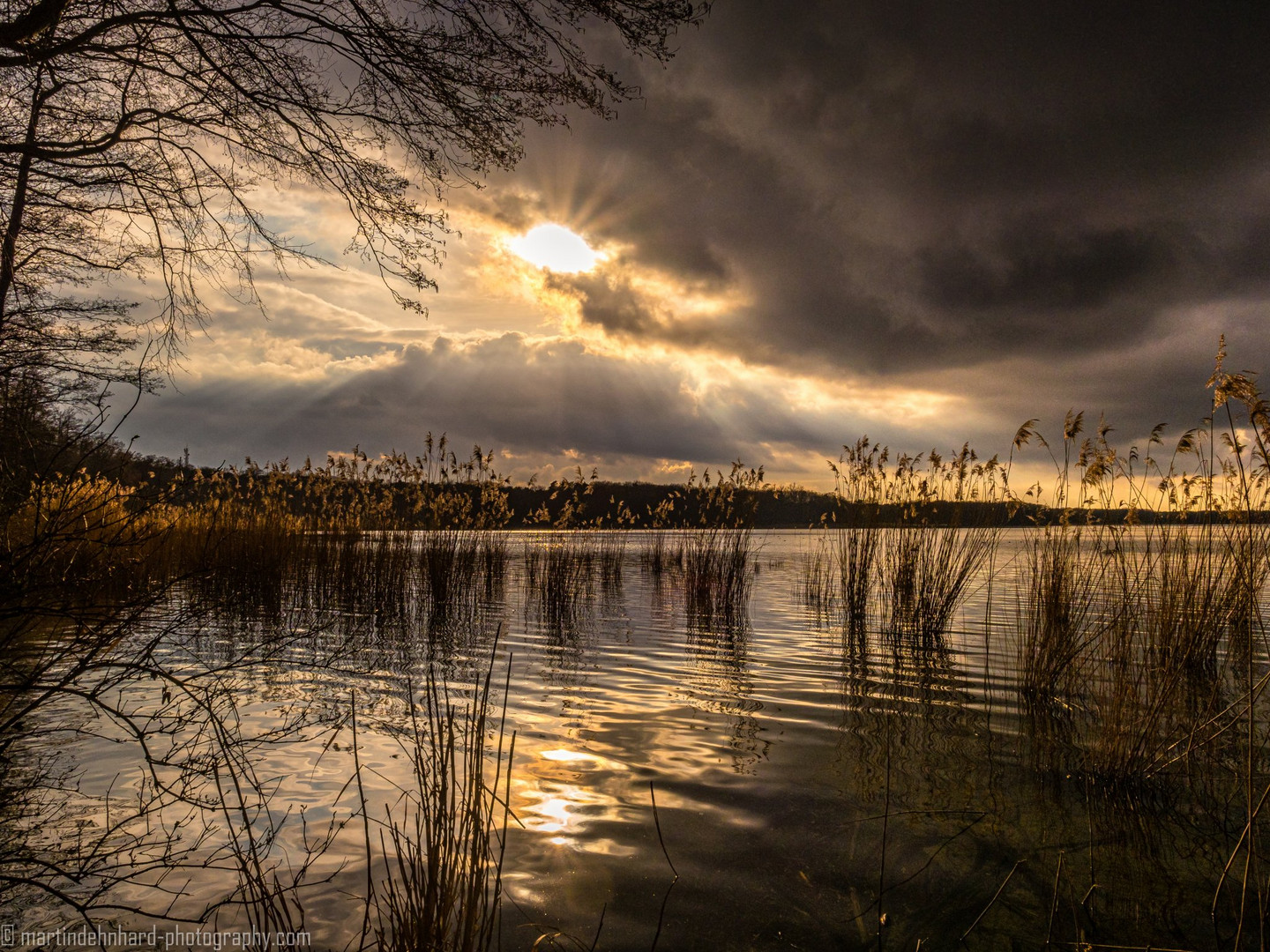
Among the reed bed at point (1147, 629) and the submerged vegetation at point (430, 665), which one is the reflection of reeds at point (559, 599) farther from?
the reed bed at point (1147, 629)

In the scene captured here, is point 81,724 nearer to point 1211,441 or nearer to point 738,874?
point 738,874

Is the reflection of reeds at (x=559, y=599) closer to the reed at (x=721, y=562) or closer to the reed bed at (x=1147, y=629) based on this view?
the reed at (x=721, y=562)

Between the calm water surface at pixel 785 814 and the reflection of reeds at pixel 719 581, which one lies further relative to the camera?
the reflection of reeds at pixel 719 581

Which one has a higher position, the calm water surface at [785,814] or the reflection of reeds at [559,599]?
the calm water surface at [785,814]

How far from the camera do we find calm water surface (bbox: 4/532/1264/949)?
2014 millimetres

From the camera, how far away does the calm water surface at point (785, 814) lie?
6.61 feet

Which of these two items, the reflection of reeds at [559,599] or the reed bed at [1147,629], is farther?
the reflection of reeds at [559,599]

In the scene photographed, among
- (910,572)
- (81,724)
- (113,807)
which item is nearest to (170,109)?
(81,724)

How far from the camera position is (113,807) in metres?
2.54

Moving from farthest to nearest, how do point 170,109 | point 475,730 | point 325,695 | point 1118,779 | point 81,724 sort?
point 170,109
point 325,695
point 81,724
point 1118,779
point 475,730

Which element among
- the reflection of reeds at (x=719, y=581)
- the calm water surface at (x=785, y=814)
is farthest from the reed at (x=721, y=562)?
the calm water surface at (x=785, y=814)

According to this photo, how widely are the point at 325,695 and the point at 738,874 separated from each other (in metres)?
3.09

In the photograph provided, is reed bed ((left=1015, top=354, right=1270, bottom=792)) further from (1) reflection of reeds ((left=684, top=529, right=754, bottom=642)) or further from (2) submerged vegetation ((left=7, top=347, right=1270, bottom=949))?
(1) reflection of reeds ((left=684, top=529, right=754, bottom=642))

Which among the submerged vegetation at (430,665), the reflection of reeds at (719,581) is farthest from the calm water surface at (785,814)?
the reflection of reeds at (719,581)
